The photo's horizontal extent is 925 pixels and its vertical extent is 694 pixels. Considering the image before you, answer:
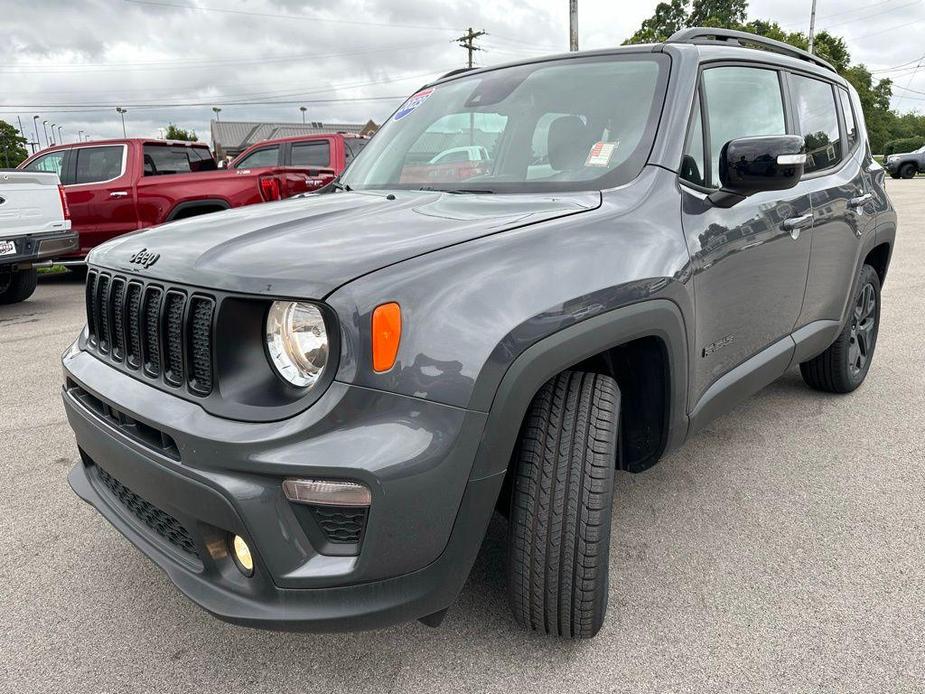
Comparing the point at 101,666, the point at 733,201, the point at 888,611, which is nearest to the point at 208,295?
the point at 101,666

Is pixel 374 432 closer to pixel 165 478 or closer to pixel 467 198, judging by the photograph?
pixel 165 478

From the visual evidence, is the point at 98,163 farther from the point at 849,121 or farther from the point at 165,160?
the point at 849,121

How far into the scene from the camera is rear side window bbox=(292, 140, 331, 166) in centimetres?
1002

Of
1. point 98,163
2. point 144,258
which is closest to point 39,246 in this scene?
point 98,163

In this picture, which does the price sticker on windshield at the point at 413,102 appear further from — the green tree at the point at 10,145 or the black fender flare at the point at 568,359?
the green tree at the point at 10,145

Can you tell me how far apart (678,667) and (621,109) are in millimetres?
1778

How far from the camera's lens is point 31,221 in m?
7.01

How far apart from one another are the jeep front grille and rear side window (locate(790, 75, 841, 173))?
260 centimetres

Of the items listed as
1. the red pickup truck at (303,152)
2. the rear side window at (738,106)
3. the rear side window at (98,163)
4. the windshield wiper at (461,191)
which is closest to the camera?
the windshield wiper at (461,191)

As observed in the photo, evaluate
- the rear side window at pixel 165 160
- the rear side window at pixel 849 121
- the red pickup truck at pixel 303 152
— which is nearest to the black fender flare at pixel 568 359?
the rear side window at pixel 849 121

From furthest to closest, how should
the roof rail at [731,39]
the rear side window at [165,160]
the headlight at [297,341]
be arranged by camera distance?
the rear side window at [165,160] → the roof rail at [731,39] → the headlight at [297,341]

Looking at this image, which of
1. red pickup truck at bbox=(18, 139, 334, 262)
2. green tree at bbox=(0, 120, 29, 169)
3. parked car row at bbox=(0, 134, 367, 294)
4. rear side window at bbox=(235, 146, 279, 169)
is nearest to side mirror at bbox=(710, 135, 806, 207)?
parked car row at bbox=(0, 134, 367, 294)

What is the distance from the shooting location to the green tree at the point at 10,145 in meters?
75.8

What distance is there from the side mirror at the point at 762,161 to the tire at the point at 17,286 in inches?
309
